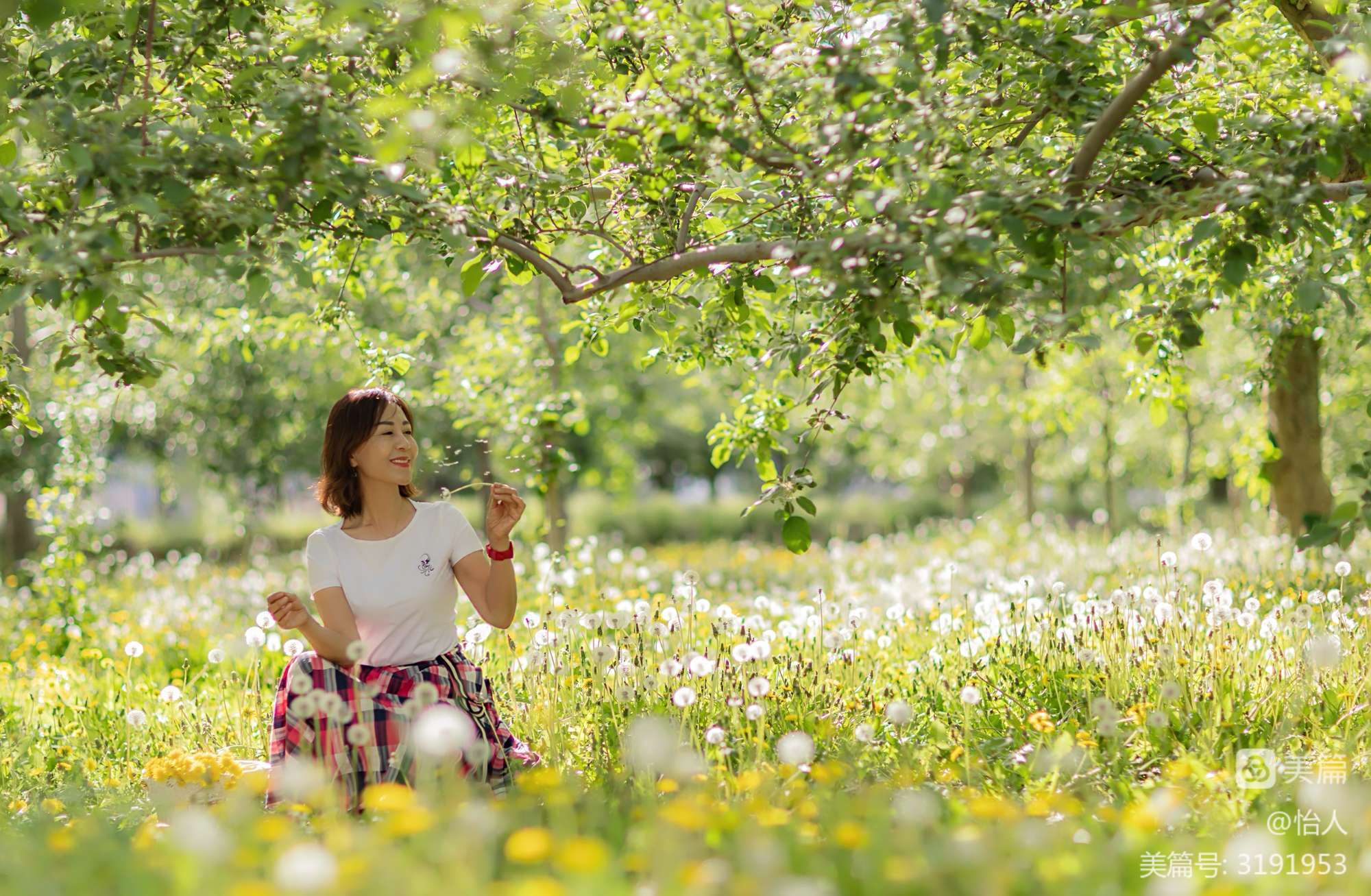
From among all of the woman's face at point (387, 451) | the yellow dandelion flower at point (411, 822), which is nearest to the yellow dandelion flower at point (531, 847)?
the yellow dandelion flower at point (411, 822)

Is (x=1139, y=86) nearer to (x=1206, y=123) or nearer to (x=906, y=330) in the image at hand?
(x=1206, y=123)

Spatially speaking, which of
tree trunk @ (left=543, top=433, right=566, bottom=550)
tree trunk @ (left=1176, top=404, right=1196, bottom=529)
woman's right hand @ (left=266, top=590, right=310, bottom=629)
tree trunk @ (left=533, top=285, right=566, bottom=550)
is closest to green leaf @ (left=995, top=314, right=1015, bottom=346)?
woman's right hand @ (left=266, top=590, right=310, bottom=629)

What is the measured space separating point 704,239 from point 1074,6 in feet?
4.72

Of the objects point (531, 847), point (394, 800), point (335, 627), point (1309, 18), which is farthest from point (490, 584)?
point (1309, 18)

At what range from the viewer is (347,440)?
3.67m

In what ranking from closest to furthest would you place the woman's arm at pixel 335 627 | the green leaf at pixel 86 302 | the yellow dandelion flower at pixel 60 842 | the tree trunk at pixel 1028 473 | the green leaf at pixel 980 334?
the yellow dandelion flower at pixel 60 842 → the green leaf at pixel 86 302 → the green leaf at pixel 980 334 → the woman's arm at pixel 335 627 → the tree trunk at pixel 1028 473

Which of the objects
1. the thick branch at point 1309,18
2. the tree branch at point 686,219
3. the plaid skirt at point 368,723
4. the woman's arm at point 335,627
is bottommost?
the plaid skirt at point 368,723

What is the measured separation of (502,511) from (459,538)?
0.82ft

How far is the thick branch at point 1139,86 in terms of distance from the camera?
287 centimetres

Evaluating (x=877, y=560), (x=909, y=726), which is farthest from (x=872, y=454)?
(x=909, y=726)

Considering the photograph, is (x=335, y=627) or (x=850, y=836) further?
(x=335, y=627)

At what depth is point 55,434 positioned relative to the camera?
434 inches

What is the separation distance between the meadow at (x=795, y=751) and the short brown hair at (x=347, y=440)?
2.32 feet

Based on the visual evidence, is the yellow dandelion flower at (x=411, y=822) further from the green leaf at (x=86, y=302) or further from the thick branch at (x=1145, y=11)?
the thick branch at (x=1145, y=11)
